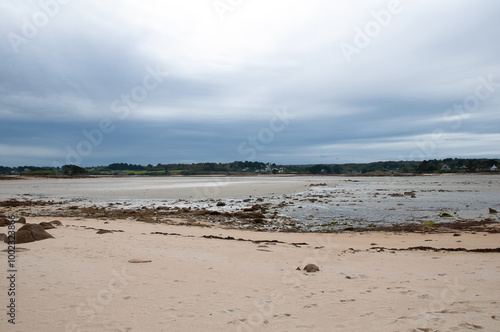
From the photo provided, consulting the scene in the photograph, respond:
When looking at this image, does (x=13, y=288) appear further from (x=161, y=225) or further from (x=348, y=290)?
(x=161, y=225)

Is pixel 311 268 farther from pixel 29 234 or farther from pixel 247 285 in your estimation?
pixel 29 234

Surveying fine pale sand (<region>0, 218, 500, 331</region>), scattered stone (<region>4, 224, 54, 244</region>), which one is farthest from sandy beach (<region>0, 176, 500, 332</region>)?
scattered stone (<region>4, 224, 54, 244</region>)

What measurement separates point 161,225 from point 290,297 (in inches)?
489

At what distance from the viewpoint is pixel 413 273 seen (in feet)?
26.3

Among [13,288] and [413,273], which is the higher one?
[13,288]

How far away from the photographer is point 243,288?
22.3 ft

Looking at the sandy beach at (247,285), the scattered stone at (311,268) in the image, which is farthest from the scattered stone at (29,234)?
the scattered stone at (311,268)

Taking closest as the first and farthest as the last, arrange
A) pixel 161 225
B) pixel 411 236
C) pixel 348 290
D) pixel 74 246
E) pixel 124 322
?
1. pixel 124 322
2. pixel 348 290
3. pixel 74 246
4. pixel 411 236
5. pixel 161 225

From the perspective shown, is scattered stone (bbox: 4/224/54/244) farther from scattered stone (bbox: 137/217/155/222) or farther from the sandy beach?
scattered stone (bbox: 137/217/155/222)

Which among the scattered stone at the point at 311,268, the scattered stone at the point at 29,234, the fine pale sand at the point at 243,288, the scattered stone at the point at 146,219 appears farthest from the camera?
the scattered stone at the point at 146,219

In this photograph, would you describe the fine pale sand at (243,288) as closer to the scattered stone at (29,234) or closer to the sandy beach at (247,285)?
the sandy beach at (247,285)

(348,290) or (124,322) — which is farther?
(348,290)

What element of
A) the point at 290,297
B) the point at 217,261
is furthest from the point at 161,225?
the point at 290,297

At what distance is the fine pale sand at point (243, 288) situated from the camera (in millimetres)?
4926
